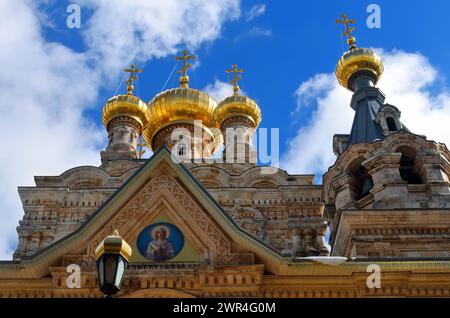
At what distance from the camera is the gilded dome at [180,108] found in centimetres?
2398

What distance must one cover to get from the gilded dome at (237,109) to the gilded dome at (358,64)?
11.8 feet

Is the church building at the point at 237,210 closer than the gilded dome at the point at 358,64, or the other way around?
the church building at the point at 237,210

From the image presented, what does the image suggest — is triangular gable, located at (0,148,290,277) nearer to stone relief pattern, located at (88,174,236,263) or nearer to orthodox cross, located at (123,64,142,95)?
stone relief pattern, located at (88,174,236,263)

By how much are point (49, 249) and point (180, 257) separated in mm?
1767

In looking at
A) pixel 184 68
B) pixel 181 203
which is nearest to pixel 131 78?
pixel 184 68

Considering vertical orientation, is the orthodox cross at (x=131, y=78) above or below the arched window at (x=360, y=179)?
above

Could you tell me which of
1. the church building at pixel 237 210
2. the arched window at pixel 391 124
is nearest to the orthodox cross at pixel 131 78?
the church building at pixel 237 210

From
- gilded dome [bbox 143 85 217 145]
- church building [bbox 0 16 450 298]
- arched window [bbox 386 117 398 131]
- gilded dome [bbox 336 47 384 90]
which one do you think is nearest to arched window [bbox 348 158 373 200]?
church building [bbox 0 16 450 298]

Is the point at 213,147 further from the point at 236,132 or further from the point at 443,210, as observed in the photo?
the point at 443,210

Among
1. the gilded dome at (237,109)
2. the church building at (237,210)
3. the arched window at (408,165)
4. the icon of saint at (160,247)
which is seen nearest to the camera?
the church building at (237,210)

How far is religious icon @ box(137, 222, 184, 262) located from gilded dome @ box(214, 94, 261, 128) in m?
14.7

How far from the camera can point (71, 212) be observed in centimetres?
1806

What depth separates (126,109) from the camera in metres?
24.1

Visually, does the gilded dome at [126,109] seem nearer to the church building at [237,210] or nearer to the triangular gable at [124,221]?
the church building at [237,210]
